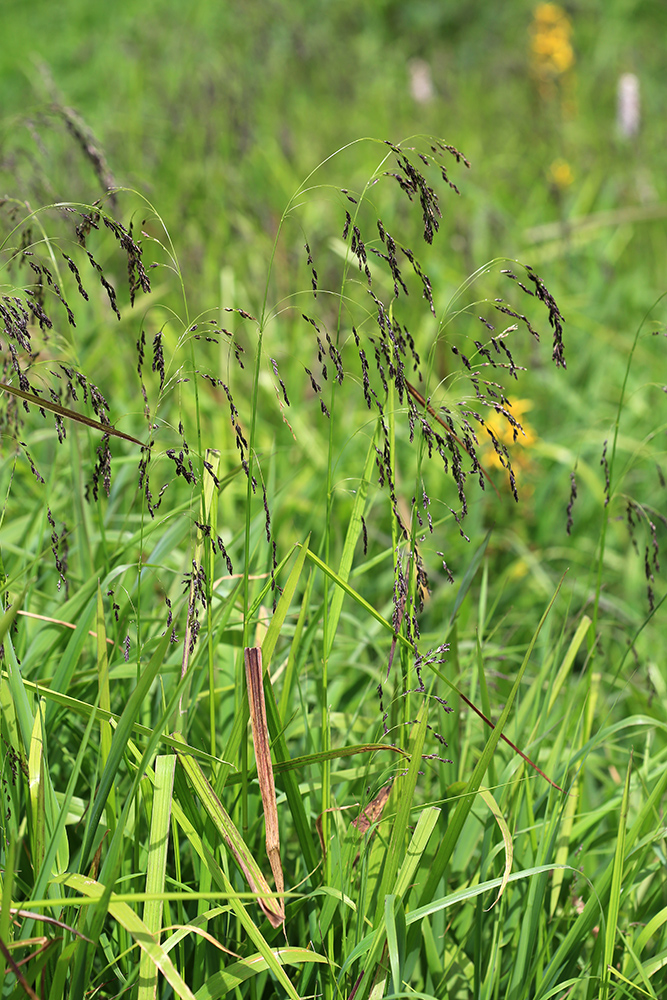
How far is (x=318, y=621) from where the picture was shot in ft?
4.95

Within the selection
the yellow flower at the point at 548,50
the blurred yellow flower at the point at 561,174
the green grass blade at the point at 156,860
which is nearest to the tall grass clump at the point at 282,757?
the green grass blade at the point at 156,860

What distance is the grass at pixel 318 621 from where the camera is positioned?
3.43 ft

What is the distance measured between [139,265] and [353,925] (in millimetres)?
1005

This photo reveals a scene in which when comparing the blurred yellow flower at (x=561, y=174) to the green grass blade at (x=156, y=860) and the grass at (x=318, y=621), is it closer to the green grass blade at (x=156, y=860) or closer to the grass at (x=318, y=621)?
the grass at (x=318, y=621)

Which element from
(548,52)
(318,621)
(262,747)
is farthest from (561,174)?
(262,747)

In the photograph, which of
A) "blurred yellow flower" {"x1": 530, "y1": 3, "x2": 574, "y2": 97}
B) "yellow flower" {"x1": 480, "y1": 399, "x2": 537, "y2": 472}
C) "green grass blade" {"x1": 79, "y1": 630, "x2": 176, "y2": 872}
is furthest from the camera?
"blurred yellow flower" {"x1": 530, "y1": 3, "x2": 574, "y2": 97}

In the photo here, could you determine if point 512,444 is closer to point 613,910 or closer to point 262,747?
point 613,910

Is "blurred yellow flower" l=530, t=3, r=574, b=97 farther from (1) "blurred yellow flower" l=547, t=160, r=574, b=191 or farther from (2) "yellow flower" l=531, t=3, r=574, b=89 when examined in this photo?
(1) "blurred yellow flower" l=547, t=160, r=574, b=191

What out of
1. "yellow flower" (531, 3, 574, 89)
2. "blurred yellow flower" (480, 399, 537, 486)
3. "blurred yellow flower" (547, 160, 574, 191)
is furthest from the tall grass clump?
"yellow flower" (531, 3, 574, 89)

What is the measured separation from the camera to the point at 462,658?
2092 millimetres

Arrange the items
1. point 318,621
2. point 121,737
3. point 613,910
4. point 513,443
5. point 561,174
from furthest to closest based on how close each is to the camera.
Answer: point 561,174, point 513,443, point 318,621, point 613,910, point 121,737

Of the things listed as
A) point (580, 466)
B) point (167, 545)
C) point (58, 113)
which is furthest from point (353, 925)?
point (580, 466)

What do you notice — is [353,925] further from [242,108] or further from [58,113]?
[242,108]

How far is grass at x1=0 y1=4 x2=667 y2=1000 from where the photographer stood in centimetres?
104
